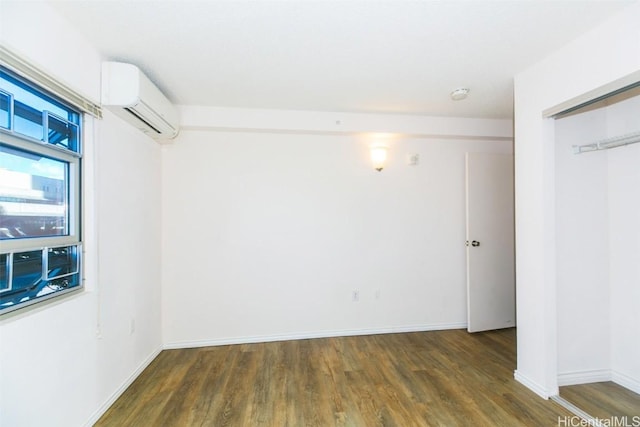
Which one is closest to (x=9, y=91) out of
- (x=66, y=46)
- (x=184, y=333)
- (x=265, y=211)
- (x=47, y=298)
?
(x=66, y=46)

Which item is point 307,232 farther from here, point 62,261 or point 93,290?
point 62,261

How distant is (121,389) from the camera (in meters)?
2.12

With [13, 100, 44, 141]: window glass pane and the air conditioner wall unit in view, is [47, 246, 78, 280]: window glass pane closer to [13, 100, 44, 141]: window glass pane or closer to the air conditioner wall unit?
[13, 100, 44, 141]: window glass pane

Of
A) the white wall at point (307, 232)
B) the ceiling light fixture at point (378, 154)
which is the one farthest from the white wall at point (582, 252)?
the ceiling light fixture at point (378, 154)

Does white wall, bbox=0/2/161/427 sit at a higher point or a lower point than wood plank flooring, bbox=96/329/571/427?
higher

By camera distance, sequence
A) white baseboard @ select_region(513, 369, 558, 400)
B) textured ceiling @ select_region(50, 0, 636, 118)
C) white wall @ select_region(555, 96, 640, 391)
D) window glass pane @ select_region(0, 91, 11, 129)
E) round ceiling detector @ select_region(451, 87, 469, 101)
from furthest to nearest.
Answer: round ceiling detector @ select_region(451, 87, 469, 101), white wall @ select_region(555, 96, 640, 391), white baseboard @ select_region(513, 369, 558, 400), textured ceiling @ select_region(50, 0, 636, 118), window glass pane @ select_region(0, 91, 11, 129)

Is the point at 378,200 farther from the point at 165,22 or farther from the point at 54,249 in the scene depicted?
the point at 54,249

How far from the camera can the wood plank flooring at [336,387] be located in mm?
1858

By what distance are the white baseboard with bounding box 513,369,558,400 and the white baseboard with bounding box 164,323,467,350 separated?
41.4 inches

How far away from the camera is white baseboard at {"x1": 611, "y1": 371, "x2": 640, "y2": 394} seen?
2098 mm

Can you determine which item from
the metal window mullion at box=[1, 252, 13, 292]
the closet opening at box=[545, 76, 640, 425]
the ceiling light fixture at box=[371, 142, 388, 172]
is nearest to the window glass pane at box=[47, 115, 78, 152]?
the metal window mullion at box=[1, 252, 13, 292]

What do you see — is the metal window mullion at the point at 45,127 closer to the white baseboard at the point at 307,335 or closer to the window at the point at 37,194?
the window at the point at 37,194

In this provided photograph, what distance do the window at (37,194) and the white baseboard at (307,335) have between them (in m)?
1.45

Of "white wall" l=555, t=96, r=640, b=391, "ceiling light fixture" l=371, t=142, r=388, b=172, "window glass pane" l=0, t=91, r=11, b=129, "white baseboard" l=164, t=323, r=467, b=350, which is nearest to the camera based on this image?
"window glass pane" l=0, t=91, r=11, b=129
